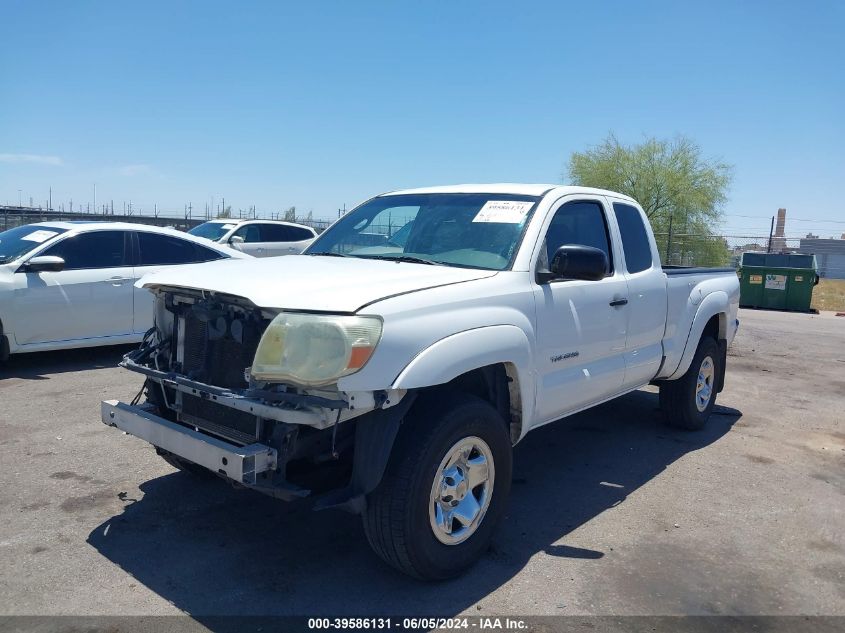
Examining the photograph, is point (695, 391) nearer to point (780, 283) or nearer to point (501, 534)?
point (501, 534)

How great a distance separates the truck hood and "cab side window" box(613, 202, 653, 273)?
176cm

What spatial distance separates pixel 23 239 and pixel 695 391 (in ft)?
23.3

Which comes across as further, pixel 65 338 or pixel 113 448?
pixel 65 338

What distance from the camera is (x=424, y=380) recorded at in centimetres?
333

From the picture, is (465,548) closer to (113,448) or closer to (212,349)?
(212,349)

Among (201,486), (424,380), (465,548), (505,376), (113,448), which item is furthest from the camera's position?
(113,448)

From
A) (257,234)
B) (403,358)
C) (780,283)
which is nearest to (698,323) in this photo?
(403,358)

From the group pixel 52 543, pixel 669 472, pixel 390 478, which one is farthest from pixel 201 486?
pixel 669 472

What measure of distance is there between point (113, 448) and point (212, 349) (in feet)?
7.31

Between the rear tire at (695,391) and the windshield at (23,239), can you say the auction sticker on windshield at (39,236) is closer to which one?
the windshield at (23,239)

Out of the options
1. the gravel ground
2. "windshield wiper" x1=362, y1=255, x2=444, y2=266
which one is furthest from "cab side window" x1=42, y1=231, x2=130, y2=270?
"windshield wiper" x1=362, y1=255, x2=444, y2=266

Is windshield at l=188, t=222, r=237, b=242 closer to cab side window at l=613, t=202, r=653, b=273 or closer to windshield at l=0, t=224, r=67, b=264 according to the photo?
windshield at l=0, t=224, r=67, b=264

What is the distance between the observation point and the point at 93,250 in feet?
26.8

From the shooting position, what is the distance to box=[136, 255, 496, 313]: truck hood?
3350mm
